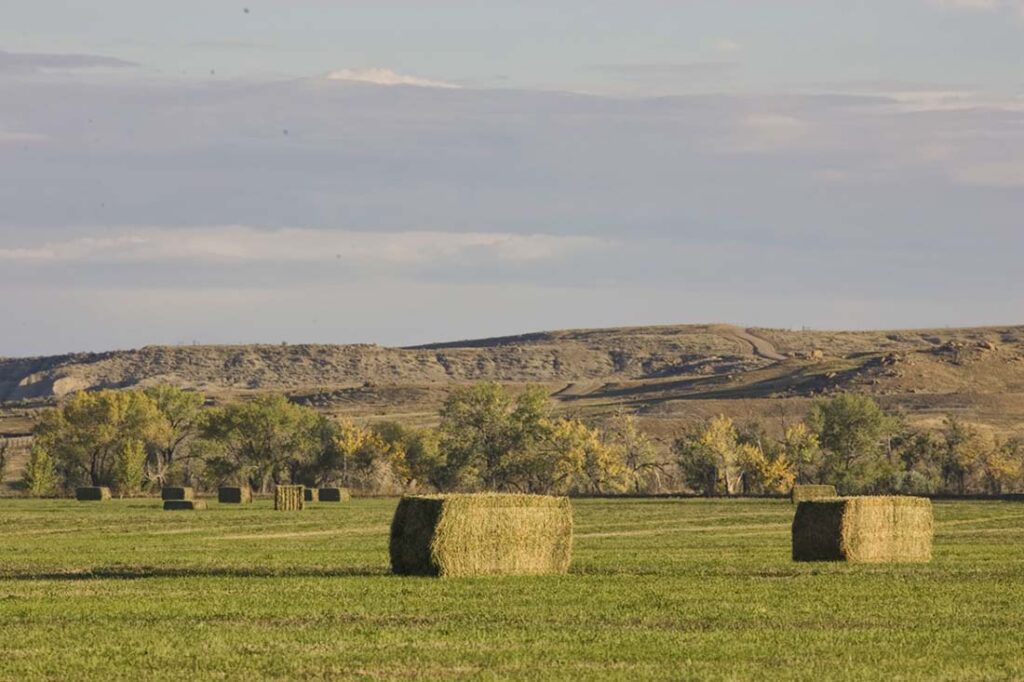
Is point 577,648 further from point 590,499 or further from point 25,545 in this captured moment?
point 590,499

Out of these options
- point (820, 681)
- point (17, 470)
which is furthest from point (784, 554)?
point (17, 470)

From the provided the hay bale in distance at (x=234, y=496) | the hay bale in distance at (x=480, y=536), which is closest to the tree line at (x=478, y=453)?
Result: the hay bale in distance at (x=234, y=496)

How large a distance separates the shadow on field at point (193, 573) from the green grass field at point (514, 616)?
5 centimetres

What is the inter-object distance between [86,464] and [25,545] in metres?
70.0

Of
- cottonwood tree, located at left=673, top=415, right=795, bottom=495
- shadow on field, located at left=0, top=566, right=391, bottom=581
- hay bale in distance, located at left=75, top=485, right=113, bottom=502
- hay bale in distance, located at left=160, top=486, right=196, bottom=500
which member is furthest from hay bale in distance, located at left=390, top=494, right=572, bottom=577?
cottonwood tree, located at left=673, top=415, right=795, bottom=495

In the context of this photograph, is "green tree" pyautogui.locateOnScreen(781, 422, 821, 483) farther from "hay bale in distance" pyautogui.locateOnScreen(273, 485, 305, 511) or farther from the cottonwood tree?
"hay bale in distance" pyautogui.locateOnScreen(273, 485, 305, 511)

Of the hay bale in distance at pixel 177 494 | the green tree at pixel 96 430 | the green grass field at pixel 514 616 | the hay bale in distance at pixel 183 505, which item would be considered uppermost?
the green tree at pixel 96 430

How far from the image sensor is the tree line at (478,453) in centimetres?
10381

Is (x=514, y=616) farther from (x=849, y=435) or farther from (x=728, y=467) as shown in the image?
(x=849, y=435)

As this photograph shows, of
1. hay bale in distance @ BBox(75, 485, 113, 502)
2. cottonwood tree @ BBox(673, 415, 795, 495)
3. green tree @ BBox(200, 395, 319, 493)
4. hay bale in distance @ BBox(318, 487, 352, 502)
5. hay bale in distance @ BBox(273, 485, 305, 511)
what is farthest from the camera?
green tree @ BBox(200, 395, 319, 493)

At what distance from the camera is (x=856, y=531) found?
35.2 meters

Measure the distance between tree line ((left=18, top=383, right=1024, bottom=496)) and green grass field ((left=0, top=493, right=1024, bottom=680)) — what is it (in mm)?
62941

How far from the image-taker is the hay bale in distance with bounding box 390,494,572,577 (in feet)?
98.4

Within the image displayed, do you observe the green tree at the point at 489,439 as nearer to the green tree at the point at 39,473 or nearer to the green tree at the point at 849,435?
the green tree at the point at 849,435
